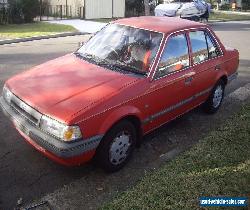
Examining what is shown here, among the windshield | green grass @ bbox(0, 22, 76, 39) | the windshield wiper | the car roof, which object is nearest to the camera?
the windshield wiper

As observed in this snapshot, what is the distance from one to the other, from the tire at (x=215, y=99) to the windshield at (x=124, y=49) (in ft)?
6.25

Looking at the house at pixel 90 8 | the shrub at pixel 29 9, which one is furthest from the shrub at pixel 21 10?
the house at pixel 90 8

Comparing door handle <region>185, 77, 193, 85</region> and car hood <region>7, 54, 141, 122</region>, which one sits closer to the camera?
car hood <region>7, 54, 141, 122</region>

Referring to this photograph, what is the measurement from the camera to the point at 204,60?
615 cm

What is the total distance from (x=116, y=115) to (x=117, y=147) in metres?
0.48

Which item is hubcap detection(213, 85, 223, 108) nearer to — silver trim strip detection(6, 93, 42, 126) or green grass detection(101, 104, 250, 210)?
green grass detection(101, 104, 250, 210)

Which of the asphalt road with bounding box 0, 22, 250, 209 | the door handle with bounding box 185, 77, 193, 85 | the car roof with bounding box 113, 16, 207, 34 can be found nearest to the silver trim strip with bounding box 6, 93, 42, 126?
the asphalt road with bounding box 0, 22, 250, 209

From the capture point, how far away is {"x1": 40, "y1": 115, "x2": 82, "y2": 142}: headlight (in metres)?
4.04

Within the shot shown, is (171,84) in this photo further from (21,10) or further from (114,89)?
(21,10)

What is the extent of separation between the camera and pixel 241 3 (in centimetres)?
3962

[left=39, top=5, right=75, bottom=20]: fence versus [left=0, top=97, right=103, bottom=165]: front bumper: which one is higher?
[left=39, top=5, right=75, bottom=20]: fence

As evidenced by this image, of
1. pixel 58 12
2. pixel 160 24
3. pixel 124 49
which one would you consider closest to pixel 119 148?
pixel 124 49

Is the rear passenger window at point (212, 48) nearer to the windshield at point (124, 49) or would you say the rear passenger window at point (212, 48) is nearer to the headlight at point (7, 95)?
the windshield at point (124, 49)

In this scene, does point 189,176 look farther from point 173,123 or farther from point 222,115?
point 222,115
